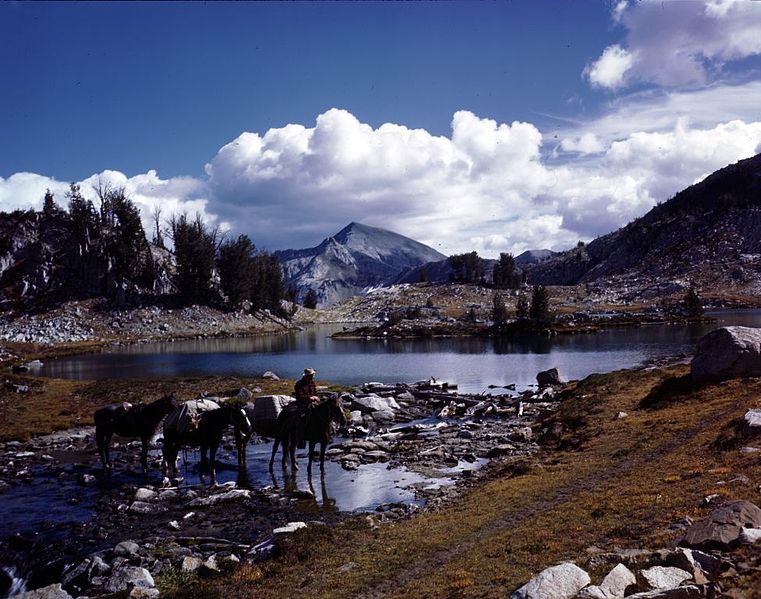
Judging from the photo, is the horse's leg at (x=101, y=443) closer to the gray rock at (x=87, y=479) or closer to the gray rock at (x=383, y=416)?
the gray rock at (x=87, y=479)

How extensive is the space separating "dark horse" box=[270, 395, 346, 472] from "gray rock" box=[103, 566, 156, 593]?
34.5ft

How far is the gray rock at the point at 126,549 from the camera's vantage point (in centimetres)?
1602

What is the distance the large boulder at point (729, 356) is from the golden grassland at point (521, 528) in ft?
25.2

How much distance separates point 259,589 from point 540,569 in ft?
20.8

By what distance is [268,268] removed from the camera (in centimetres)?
18312

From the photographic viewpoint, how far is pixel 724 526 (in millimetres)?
10531

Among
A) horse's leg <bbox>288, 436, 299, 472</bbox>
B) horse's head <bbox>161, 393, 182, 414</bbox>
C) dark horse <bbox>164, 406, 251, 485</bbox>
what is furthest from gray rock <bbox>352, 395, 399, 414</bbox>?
horse's head <bbox>161, 393, 182, 414</bbox>

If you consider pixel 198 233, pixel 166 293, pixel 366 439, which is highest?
pixel 198 233

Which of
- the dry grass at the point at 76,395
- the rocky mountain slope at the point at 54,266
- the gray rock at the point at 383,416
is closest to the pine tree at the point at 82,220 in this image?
the rocky mountain slope at the point at 54,266

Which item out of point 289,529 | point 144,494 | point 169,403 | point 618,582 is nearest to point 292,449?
point 169,403

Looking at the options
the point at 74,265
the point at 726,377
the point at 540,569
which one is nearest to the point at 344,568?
the point at 540,569

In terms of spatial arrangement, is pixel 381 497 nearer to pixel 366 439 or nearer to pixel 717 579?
pixel 366 439

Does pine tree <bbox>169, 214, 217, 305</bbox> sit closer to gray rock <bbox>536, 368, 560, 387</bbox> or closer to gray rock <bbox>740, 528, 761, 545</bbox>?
gray rock <bbox>536, 368, 560, 387</bbox>

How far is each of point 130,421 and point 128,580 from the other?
14.0 metres
